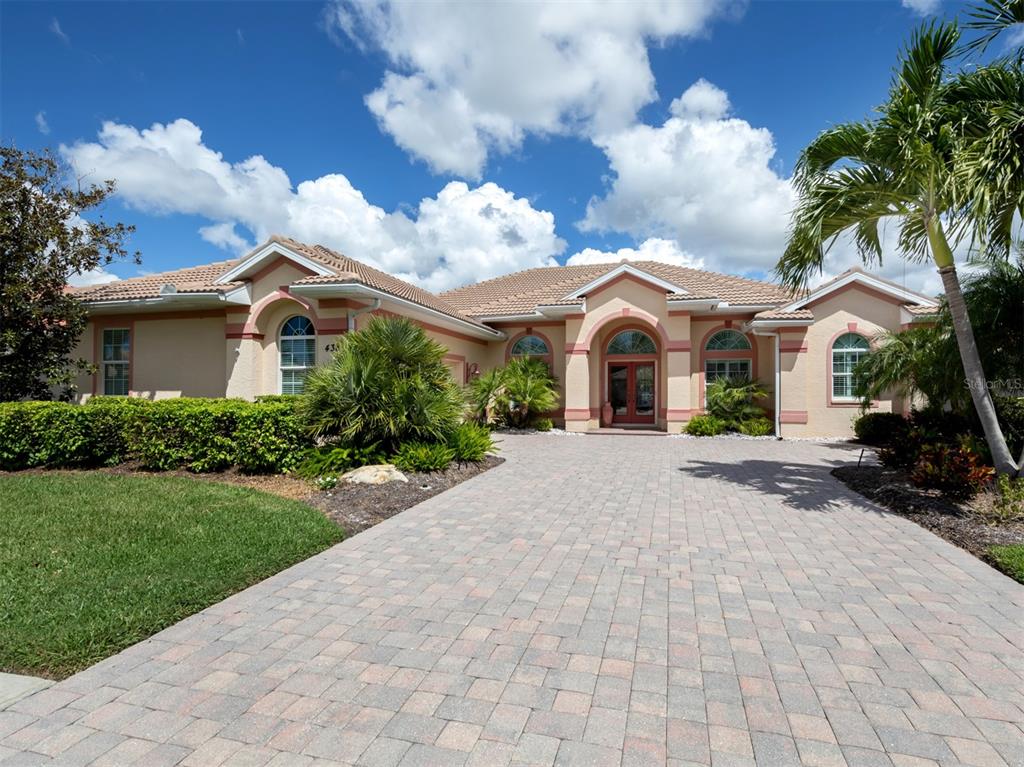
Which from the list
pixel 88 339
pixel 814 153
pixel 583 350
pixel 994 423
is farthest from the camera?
pixel 583 350

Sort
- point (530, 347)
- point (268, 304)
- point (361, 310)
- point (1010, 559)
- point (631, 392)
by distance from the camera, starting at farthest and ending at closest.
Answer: point (530, 347) < point (631, 392) < point (268, 304) < point (361, 310) < point (1010, 559)

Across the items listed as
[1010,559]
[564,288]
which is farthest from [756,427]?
[1010,559]

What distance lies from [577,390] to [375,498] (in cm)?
1215

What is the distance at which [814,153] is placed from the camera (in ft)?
29.4

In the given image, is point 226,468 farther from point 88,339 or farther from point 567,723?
point 88,339

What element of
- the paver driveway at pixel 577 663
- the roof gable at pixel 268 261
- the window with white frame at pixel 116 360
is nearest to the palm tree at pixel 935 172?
the paver driveway at pixel 577 663

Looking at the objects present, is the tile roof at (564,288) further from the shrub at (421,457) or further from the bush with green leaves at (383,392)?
the shrub at (421,457)

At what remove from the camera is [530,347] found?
70.7ft

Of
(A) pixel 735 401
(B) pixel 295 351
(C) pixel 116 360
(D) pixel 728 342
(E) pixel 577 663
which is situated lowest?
(E) pixel 577 663

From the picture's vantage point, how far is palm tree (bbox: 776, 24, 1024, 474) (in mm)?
7258

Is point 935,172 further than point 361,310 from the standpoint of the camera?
No

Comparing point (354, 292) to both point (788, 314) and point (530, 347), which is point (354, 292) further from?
point (788, 314)

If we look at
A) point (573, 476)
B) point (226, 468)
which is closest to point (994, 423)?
point (573, 476)

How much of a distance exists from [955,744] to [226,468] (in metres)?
10.8
